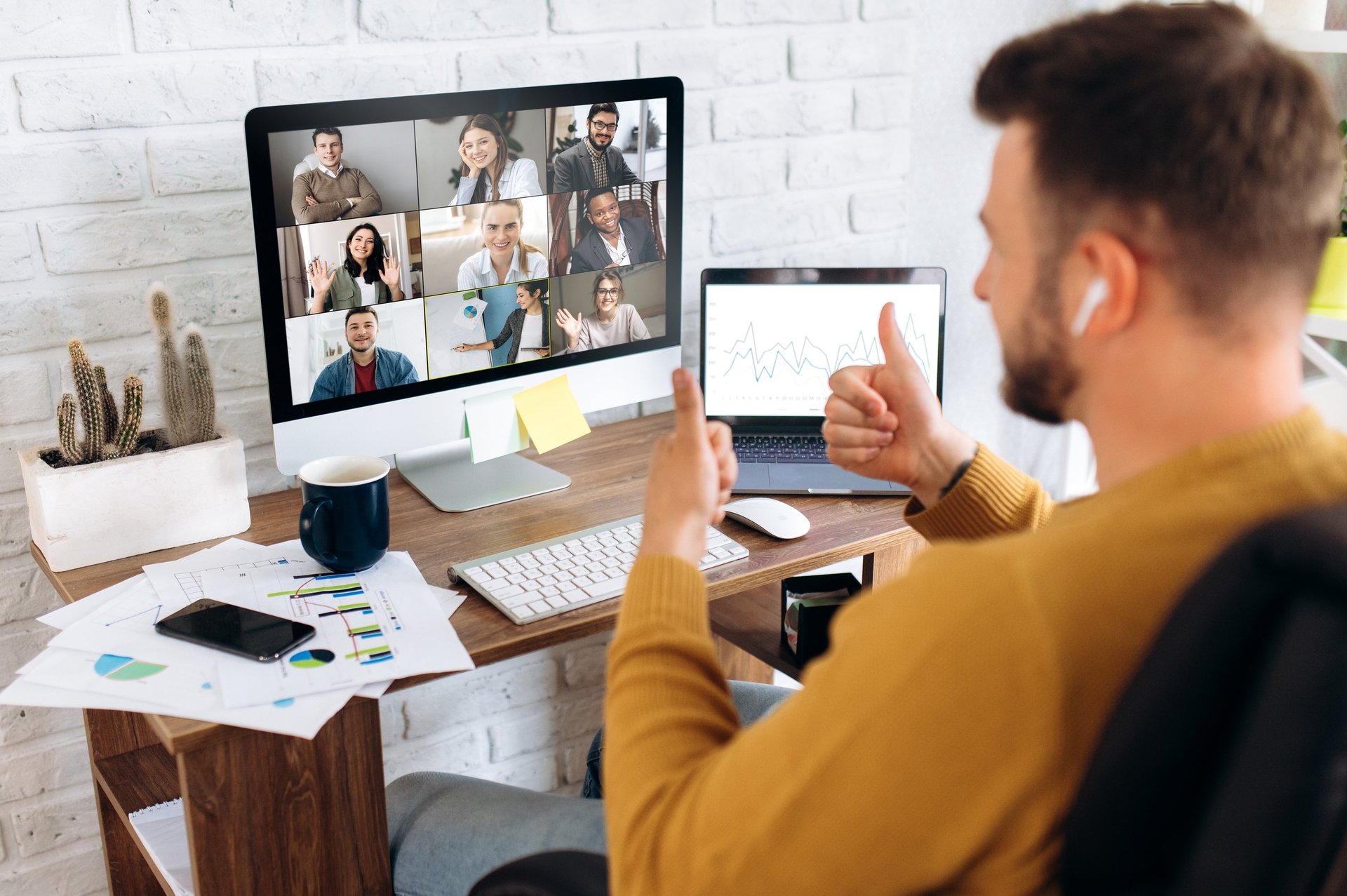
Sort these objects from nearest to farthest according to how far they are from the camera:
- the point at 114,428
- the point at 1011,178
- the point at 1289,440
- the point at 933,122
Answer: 1. the point at 1289,440
2. the point at 1011,178
3. the point at 114,428
4. the point at 933,122

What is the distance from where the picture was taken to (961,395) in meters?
2.12

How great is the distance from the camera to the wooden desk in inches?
39.2

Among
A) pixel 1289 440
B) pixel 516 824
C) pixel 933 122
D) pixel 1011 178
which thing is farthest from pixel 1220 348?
pixel 933 122

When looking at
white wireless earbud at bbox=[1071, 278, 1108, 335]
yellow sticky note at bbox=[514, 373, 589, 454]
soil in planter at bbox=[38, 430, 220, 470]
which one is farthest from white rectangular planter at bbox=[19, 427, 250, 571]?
white wireless earbud at bbox=[1071, 278, 1108, 335]

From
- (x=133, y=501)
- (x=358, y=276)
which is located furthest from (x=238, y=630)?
(x=358, y=276)

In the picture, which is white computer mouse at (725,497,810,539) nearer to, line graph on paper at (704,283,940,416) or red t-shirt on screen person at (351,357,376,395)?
line graph on paper at (704,283,940,416)

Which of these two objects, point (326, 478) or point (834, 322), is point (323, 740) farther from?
point (834, 322)

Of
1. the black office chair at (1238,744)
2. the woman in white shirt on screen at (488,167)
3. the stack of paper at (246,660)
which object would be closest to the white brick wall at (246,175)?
the woman in white shirt on screen at (488,167)

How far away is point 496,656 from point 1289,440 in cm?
70

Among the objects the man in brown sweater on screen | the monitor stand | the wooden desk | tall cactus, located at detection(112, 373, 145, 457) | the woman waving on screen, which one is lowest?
the wooden desk

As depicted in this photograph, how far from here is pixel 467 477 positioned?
149cm

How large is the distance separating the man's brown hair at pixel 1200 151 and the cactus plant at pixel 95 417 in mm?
962

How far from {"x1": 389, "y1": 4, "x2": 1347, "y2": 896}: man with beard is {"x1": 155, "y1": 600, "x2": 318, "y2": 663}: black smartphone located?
38 centimetres

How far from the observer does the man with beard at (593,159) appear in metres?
1.39
